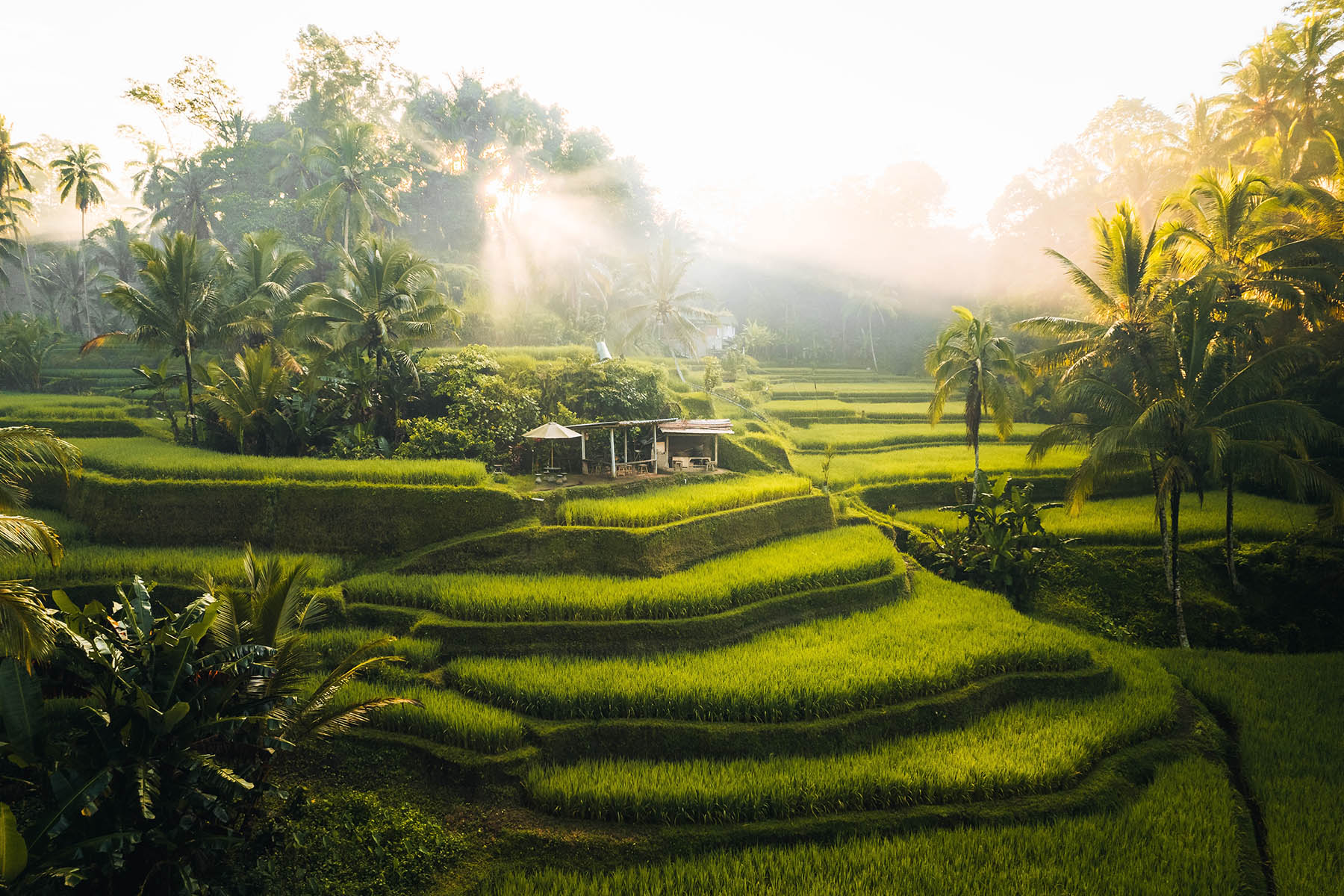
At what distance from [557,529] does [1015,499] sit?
29.5ft

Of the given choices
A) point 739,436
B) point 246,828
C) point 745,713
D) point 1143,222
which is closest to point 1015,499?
point 739,436

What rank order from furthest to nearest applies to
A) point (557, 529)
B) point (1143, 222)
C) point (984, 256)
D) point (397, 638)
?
point (984, 256), point (1143, 222), point (557, 529), point (397, 638)

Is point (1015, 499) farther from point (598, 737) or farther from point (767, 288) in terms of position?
point (767, 288)

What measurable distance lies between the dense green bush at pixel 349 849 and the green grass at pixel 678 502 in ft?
17.7

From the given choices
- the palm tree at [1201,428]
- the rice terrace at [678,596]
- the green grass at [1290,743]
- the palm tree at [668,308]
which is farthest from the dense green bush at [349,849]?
the palm tree at [668,308]

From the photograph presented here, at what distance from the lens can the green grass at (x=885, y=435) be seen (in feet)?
67.5

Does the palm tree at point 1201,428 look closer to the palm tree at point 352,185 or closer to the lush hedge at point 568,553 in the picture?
the lush hedge at point 568,553

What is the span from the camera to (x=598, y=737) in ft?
22.9

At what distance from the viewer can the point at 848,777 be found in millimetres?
6371

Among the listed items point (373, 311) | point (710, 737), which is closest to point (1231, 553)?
point (710, 737)

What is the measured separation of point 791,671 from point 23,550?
7.53 m

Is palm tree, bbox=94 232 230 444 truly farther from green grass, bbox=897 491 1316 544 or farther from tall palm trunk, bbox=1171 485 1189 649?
tall palm trunk, bbox=1171 485 1189 649

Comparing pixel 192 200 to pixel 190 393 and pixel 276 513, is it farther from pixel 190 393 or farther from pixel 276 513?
pixel 276 513

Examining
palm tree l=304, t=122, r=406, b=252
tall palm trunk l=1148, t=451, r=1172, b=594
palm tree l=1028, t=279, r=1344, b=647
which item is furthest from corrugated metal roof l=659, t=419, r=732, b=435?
palm tree l=304, t=122, r=406, b=252
